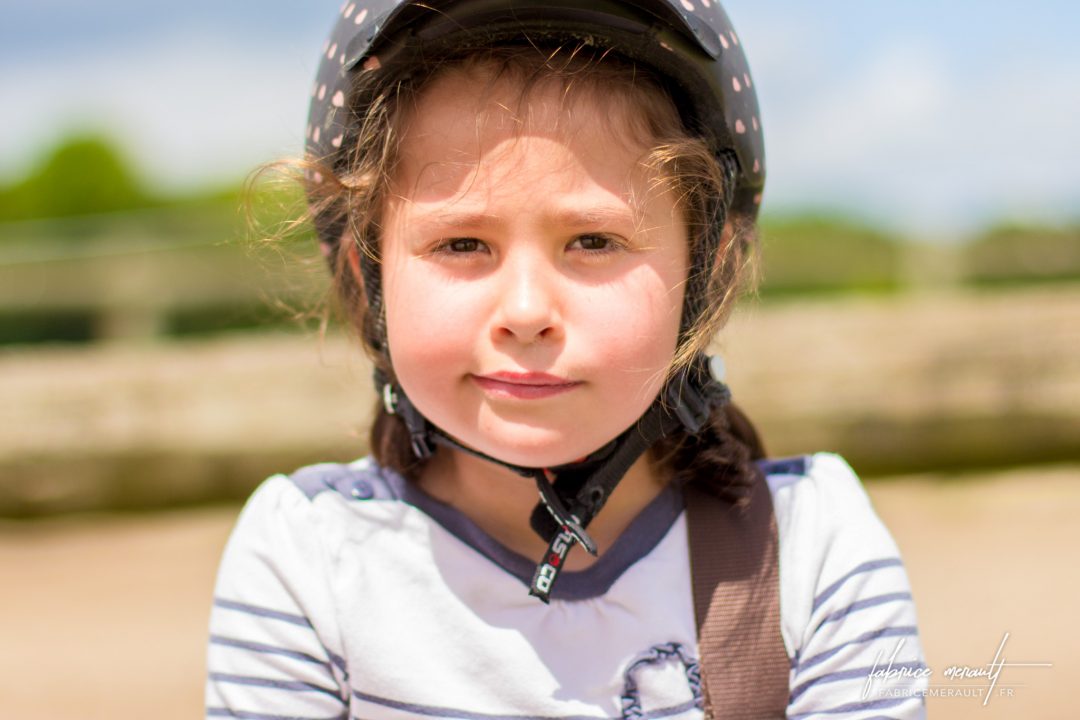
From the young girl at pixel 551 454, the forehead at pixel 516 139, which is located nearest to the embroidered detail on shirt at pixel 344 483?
the young girl at pixel 551 454

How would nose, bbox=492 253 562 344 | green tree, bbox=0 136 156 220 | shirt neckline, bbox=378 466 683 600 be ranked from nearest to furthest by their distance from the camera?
nose, bbox=492 253 562 344, shirt neckline, bbox=378 466 683 600, green tree, bbox=0 136 156 220

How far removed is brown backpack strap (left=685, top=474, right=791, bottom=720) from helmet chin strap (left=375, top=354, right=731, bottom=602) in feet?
0.55

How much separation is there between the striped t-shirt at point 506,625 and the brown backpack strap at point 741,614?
3 cm

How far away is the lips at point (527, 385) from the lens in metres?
1.54

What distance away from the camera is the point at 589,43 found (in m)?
1.64

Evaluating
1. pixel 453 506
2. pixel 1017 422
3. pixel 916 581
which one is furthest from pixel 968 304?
pixel 453 506

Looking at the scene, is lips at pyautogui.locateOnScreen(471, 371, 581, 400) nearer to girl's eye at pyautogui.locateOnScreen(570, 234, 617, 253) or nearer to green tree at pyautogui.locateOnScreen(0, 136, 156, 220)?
girl's eye at pyautogui.locateOnScreen(570, 234, 617, 253)

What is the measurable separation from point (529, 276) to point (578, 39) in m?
0.39

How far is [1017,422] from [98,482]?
163 inches

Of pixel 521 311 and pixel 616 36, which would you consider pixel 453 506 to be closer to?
pixel 521 311

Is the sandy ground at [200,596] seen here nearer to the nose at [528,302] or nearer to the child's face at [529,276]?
the child's face at [529,276]

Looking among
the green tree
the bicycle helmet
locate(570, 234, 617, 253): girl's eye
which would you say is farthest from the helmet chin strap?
the green tree

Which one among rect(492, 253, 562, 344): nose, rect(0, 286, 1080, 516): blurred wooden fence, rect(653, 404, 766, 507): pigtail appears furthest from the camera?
rect(0, 286, 1080, 516): blurred wooden fence

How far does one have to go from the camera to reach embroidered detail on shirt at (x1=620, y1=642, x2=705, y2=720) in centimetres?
165
